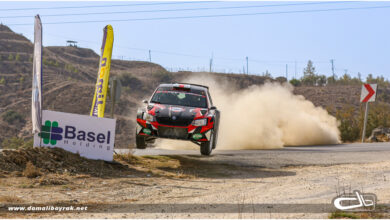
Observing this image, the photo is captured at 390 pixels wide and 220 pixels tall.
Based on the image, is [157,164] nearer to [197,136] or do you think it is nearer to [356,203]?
[197,136]

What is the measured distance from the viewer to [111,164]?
11469 mm

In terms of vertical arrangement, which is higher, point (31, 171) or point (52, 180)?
point (31, 171)

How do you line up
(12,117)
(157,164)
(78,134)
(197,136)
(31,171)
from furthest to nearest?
(12,117)
(157,164)
(197,136)
(78,134)
(31,171)

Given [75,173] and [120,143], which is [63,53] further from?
[75,173]

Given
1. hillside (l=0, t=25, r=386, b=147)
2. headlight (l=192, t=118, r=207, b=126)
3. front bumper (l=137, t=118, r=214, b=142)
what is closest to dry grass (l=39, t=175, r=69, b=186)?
front bumper (l=137, t=118, r=214, b=142)

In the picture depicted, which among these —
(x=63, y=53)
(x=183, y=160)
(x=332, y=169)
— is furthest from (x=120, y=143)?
(x=63, y=53)

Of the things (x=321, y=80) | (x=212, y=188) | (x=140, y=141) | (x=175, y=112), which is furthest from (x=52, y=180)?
(x=321, y=80)

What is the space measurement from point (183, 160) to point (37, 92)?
194 inches

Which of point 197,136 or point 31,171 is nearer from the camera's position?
point 31,171

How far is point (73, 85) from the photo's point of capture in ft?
182

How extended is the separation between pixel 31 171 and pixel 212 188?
377cm

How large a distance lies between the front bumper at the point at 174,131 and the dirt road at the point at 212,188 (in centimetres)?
88

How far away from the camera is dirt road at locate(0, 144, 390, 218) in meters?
6.77

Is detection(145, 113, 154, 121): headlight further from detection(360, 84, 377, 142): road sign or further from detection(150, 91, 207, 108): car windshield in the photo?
detection(360, 84, 377, 142): road sign
